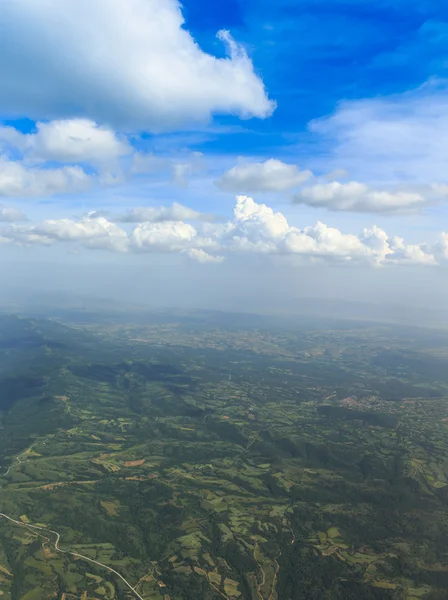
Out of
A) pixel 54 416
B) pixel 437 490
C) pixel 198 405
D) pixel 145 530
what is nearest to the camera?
pixel 145 530

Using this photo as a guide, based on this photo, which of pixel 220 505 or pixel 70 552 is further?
pixel 220 505

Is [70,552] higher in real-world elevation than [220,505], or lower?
lower

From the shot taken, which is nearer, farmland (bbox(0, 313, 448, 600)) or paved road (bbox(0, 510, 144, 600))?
paved road (bbox(0, 510, 144, 600))

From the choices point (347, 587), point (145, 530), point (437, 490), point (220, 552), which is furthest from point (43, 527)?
point (437, 490)

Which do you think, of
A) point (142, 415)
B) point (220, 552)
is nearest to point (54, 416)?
point (142, 415)

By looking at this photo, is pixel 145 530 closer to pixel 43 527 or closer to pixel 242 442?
pixel 43 527

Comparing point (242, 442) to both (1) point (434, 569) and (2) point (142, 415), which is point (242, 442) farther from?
(1) point (434, 569)

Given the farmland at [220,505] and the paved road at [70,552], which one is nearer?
the paved road at [70,552]

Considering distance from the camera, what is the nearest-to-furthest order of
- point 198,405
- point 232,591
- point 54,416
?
point 232,591 → point 54,416 → point 198,405

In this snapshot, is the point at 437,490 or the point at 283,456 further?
the point at 283,456
